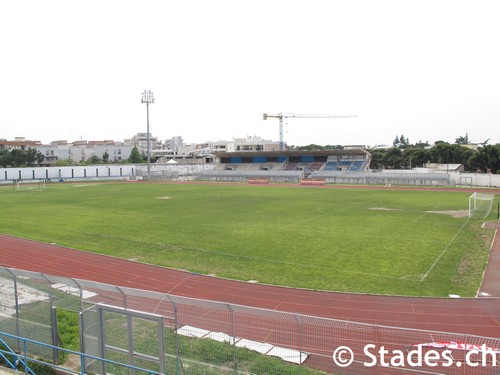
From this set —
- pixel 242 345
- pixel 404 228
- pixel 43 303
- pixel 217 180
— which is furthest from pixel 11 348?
pixel 217 180

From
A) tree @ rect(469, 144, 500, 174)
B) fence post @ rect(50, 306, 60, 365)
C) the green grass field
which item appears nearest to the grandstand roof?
tree @ rect(469, 144, 500, 174)

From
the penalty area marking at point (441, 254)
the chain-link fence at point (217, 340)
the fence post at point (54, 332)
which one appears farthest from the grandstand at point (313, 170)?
the fence post at point (54, 332)

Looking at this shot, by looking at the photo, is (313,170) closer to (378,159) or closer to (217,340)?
(378,159)

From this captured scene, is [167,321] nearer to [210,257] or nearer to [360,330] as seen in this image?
[360,330]

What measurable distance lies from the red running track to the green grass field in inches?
38.7

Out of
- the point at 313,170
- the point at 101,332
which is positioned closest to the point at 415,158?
the point at 313,170

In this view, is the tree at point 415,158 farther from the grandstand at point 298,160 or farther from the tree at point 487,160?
the tree at point 487,160

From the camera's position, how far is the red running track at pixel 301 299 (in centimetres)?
1354

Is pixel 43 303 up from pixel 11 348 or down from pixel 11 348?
up

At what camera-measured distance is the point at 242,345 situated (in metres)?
9.84

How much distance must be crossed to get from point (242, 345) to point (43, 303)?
17.4 feet

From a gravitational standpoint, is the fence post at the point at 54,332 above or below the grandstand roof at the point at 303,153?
below

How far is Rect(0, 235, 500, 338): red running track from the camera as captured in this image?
44.4 feet

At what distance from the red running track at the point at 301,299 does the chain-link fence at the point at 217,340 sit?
2445mm
